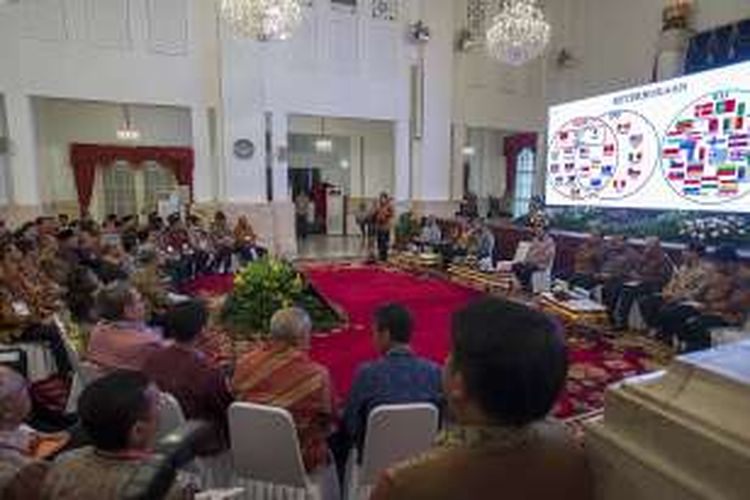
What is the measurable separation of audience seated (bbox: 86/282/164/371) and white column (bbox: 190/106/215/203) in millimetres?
7507

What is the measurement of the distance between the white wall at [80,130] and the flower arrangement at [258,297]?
23.6ft

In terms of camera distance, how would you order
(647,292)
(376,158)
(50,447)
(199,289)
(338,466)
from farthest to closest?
1. (376,158)
2. (199,289)
3. (647,292)
4. (338,466)
5. (50,447)

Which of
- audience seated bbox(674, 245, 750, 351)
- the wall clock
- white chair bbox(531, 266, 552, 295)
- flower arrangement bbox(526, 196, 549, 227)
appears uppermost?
the wall clock

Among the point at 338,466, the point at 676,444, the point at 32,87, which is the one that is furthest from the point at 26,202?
the point at 676,444

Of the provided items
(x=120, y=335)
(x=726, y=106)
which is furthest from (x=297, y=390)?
(x=726, y=106)

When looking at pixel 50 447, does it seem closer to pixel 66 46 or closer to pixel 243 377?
pixel 243 377

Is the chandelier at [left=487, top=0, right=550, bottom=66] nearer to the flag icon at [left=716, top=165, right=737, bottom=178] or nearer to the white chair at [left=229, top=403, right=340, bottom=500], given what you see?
the flag icon at [left=716, top=165, right=737, bottom=178]

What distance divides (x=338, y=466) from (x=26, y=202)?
849cm

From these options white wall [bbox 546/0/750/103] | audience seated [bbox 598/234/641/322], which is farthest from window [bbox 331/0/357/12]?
audience seated [bbox 598/234/641/322]

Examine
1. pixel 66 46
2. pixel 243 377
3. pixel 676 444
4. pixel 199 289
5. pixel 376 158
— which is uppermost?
pixel 66 46

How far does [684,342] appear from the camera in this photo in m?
4.25

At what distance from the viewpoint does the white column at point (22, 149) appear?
328 inches

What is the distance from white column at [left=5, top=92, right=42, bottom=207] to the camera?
8.34 m

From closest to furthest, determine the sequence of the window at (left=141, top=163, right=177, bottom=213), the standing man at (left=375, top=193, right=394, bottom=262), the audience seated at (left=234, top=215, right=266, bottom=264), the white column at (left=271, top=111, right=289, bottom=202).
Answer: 1. the audience seated at (left=234, top=215, right=266, bottom=264)
2. the standing man at (left=375, top=193, right=394, bottom=262)
3. the white column at (left=271, top=111, right=289, bottom=202)
4. the window at (left=141, top=163, right=177, bottom=213)
